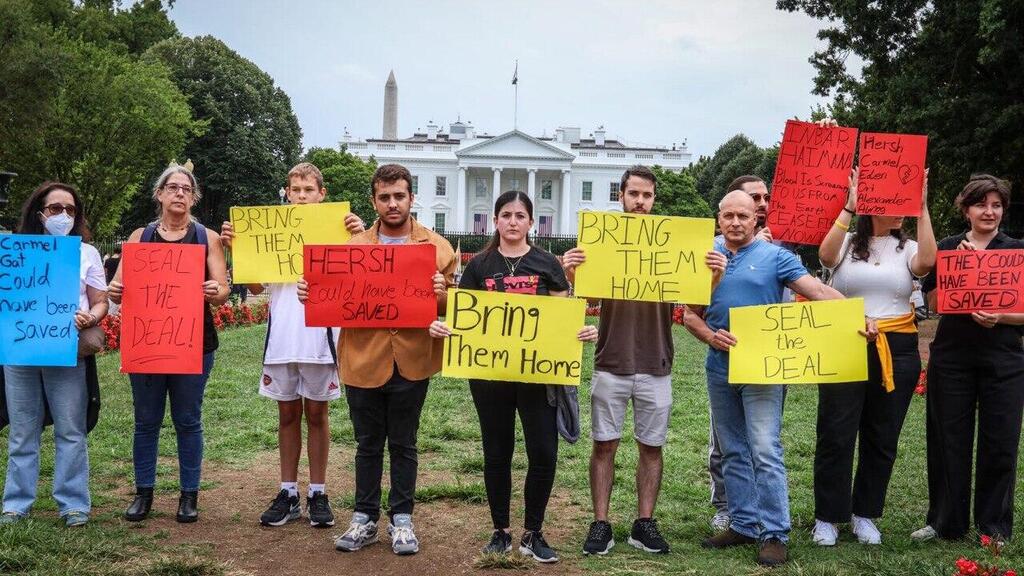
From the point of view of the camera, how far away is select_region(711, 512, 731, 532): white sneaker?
5.33 m

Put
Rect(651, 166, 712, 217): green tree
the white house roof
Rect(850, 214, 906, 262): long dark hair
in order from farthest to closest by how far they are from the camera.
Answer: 1. the white house roof
2. Rect(651, 166, 712, 217): green tree
3. Rect(850, 214, 906, 262): long dark hair

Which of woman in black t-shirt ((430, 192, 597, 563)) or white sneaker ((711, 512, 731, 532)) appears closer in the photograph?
woman in black t-shirt ((430, 192, 597, 563))

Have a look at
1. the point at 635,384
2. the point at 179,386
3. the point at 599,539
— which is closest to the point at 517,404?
the point at 635,384

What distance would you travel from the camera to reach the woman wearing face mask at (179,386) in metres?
5.18

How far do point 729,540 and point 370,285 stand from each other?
252cm

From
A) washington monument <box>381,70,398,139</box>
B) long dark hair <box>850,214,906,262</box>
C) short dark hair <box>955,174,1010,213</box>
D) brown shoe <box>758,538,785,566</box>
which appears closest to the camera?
brown shoe <box>758,538,785,566</box>

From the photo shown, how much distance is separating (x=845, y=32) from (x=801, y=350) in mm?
17746

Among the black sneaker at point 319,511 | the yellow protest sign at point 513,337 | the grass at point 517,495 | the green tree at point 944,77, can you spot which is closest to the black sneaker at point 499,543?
the grass at point 517,495

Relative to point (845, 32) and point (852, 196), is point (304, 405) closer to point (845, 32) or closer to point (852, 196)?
point (852, 196)

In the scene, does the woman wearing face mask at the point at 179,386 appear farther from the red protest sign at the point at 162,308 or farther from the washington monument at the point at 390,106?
the washington monument at the point at 390,106

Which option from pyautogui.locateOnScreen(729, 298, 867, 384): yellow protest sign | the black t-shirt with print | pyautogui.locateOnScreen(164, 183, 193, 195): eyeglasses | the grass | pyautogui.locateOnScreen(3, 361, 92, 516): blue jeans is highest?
pyautogui.locateOnScreen(164, 183, 193, 195): eyeglasses

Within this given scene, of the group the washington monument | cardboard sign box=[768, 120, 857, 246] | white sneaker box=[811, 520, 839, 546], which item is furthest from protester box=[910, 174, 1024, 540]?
the washington monument

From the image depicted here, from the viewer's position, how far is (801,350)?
470 centimetres

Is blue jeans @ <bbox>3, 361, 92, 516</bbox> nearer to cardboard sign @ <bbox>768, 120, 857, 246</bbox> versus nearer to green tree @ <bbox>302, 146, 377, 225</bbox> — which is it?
cardboard sign @ <bbox>768, 120, 857, 246</bbox>
